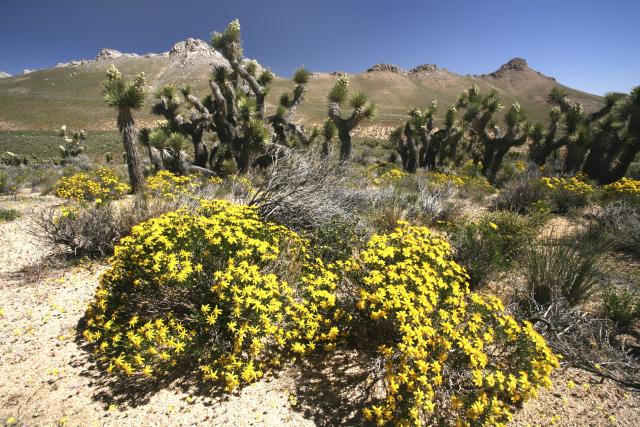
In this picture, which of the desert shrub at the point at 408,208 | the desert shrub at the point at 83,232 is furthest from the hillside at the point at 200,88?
the desert shrub at the point at 83,232

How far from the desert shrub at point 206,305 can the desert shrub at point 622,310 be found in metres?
3.92

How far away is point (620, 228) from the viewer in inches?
256

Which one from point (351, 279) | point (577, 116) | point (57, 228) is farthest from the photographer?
point (577, 116)

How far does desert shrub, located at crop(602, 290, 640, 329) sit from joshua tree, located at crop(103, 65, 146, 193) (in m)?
11.2

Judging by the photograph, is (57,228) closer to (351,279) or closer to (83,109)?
(351,279)

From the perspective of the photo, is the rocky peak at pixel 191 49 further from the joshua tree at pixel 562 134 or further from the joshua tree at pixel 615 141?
the joshua tree at pixel 615 141

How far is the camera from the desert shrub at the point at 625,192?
854 cm

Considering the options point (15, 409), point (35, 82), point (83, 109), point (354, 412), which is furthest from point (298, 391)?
point (35, 82)

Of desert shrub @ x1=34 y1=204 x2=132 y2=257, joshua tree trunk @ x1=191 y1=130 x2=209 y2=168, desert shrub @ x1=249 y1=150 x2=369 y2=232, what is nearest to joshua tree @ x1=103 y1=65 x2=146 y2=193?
joshua tree trunk @ x1=191 y1=130 x2=209 y2=168

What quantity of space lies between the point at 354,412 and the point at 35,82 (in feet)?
445

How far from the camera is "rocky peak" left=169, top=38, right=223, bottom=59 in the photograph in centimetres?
12675

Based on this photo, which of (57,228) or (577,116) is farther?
(577,116)

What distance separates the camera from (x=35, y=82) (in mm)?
95250

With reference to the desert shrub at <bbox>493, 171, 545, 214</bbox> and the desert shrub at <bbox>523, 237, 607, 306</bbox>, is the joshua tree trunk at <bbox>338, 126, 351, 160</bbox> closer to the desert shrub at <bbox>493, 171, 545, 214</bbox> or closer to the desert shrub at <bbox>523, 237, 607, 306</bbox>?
the desert shrub at <bbox>493, 171, 545, 214</bbox>
